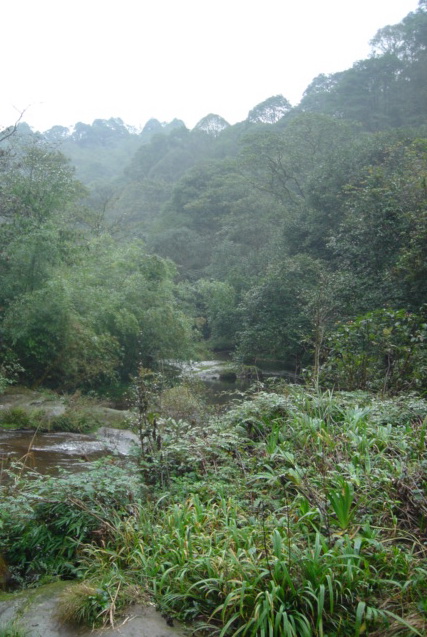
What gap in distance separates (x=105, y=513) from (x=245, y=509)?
1084 millimetres

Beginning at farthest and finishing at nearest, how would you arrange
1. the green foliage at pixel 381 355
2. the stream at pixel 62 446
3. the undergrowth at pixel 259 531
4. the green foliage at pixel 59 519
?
1. the stream at pixel 62 446
2. the green foliage at pixel 381 355
3. the green foliage at pixel 59 519
4. the undergrowth at pixel 259 531

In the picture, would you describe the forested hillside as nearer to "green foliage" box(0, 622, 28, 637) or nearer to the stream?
the stream

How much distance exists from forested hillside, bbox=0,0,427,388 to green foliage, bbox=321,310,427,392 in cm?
3

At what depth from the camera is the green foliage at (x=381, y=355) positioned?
7.28 m

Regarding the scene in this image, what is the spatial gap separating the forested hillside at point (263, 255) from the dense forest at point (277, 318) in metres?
0.08

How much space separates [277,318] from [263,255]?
8.97 metres

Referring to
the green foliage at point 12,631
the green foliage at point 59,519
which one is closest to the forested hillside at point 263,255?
the green foliage at point 59,519

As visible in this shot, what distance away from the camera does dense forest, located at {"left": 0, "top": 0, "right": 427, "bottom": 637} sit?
120 inches

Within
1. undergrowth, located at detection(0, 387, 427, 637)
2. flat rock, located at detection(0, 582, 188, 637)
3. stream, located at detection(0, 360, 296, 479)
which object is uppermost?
undergrowth, located at detection(0, 387, 427, 637)

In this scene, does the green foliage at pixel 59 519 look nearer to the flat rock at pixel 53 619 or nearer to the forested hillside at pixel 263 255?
the flat rock at pixel 53 619

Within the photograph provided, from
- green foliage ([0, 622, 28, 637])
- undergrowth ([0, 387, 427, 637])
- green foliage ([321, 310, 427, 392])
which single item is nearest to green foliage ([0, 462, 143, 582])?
undergrowth ([0, 387, 427, 637])

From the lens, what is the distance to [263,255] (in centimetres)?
2812

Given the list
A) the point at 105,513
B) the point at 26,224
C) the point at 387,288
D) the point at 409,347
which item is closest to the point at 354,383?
the point at 409,347

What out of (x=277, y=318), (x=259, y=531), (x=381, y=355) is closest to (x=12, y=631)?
(x=259, y=531)
